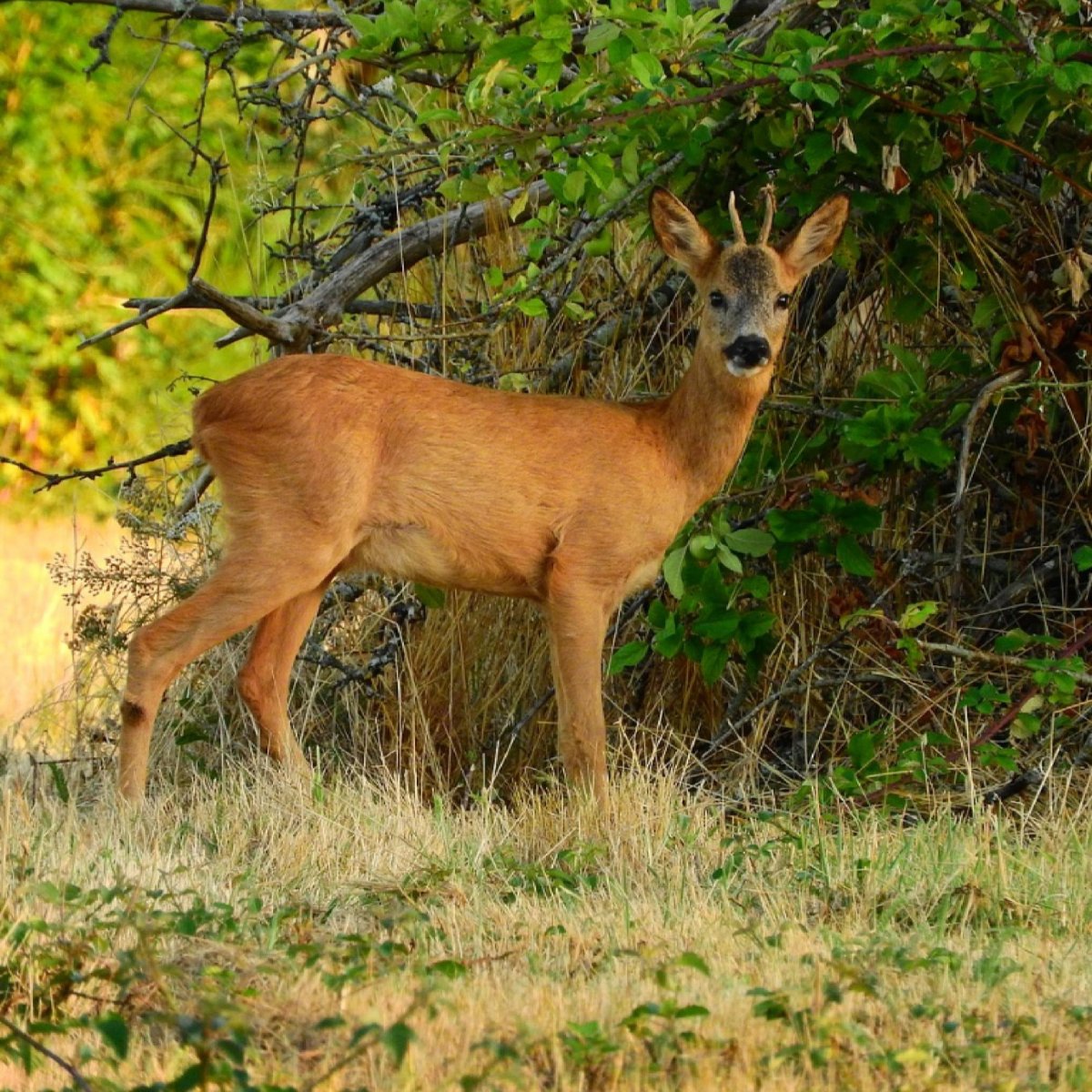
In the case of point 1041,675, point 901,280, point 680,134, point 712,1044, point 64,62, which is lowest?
point 712,1044

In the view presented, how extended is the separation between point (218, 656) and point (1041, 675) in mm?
3003

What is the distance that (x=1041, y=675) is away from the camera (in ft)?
18.9

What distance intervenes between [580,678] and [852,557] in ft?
3.11

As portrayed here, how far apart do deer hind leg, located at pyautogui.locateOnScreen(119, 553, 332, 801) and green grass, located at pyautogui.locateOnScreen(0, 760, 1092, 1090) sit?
0.63 feet

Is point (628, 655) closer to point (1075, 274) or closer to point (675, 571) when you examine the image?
point (675, 571)

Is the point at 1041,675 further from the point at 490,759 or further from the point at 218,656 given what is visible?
the point at 218,656

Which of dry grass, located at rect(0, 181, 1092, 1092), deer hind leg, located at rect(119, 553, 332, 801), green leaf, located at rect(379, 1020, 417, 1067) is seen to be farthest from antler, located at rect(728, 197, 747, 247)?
green leaf, located at rect(379, 1020, 417, 1067)

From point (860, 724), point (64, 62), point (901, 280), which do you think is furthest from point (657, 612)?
point (64, 62)

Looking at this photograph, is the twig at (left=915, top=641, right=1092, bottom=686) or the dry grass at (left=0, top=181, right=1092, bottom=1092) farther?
the twig at (left=915, top=641, right=1092, bottom=686)

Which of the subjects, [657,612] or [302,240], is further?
[302,240]

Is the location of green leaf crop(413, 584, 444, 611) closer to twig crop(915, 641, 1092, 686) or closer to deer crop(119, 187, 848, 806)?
deer crop(119, 187, 848, 806)

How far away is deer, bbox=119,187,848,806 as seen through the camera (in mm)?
5867

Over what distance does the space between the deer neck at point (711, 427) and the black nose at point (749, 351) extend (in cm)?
22

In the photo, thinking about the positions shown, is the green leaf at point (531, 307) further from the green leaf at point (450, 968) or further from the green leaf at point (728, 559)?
the green leaf at point (450, 968)
